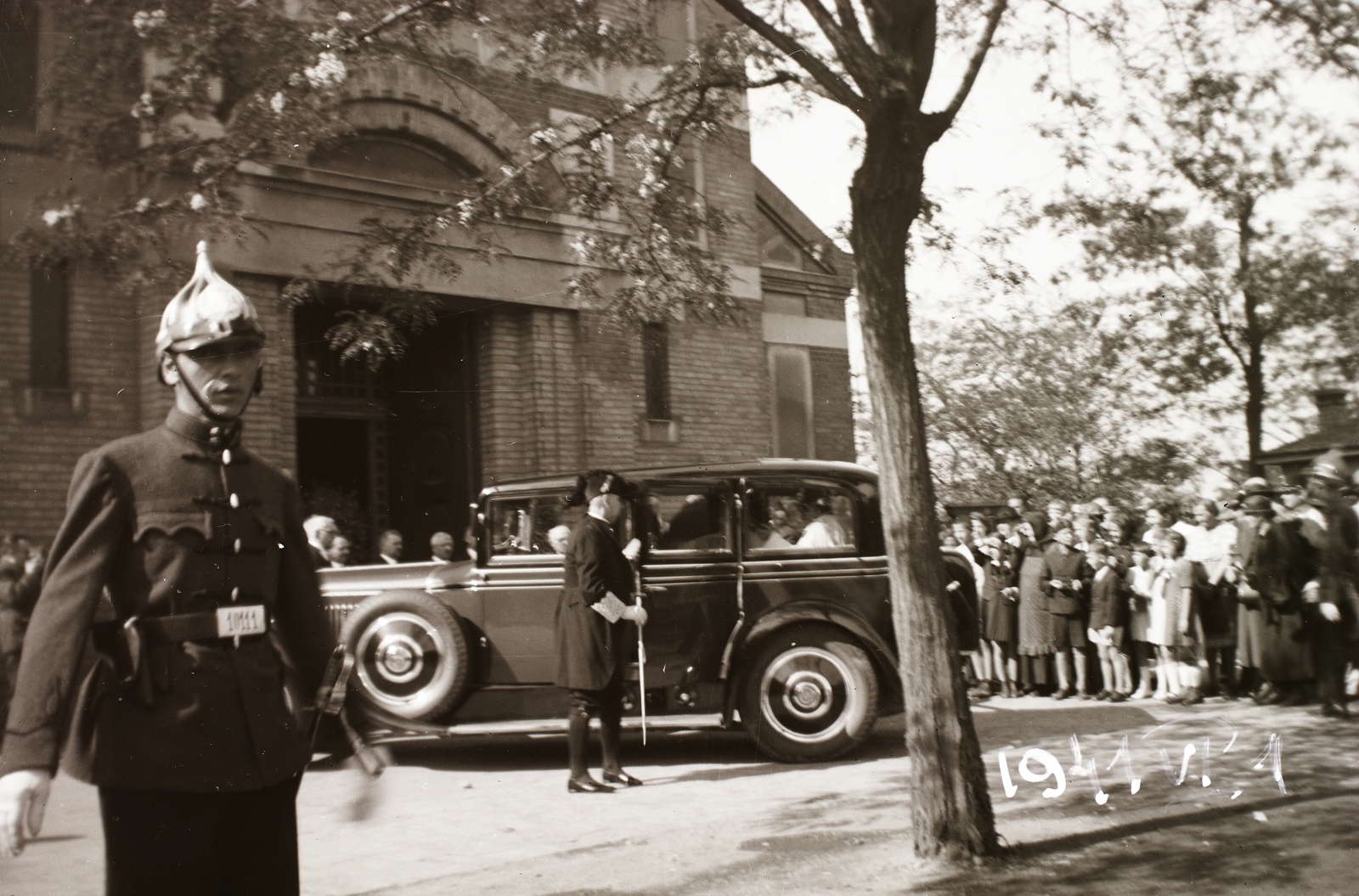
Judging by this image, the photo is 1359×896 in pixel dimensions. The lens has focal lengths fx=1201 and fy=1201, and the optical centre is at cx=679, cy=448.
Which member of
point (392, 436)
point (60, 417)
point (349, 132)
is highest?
point (349, 132)

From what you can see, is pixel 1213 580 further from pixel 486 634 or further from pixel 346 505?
pixel 346 505

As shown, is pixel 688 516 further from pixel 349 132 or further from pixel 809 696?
pixel 349 132

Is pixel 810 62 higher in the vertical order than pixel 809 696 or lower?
higher

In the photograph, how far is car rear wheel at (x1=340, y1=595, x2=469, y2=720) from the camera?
28.4 ft

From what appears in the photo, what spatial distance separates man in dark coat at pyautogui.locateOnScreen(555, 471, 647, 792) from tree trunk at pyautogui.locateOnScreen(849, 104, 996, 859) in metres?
2.64

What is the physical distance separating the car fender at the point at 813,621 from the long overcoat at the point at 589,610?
43.1 inches

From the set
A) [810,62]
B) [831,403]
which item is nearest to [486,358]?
[831,403]

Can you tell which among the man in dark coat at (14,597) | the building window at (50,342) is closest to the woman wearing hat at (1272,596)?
the man in dark coat at (14,597)

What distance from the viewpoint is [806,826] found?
6457 mm

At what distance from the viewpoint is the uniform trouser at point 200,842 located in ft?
9.27

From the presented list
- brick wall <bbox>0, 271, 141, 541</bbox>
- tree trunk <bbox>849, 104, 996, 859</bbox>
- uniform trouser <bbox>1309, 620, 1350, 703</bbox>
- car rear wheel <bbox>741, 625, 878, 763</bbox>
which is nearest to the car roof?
car rear wheel <bbox>741, 625, 878, 763</bbox>

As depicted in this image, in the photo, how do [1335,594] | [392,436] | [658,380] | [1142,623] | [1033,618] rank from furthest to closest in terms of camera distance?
1. [392,436]
2. [658,380]
3. [1033,618]
4. [1142,623]
5. [1335,594]

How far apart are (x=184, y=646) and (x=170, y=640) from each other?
39 mm

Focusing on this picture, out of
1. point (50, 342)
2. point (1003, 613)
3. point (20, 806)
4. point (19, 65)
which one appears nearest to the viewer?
point (20, 806)
